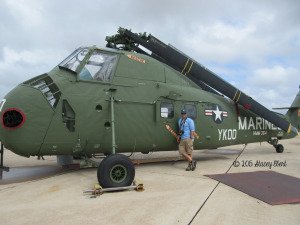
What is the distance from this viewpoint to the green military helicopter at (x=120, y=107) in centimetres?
702

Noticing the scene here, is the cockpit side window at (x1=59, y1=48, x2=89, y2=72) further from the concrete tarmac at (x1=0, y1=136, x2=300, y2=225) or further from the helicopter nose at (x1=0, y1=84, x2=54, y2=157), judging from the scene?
the concrete tarmac at (x1=0, y1=136, x2=300, y2=225)

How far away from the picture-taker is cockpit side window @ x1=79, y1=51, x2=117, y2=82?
798cm

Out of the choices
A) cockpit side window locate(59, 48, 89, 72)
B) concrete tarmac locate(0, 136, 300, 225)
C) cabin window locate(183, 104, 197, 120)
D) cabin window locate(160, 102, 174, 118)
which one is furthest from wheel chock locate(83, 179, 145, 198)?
cabin window locate(183, 104, 197, 120)

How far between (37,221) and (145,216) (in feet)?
5.04

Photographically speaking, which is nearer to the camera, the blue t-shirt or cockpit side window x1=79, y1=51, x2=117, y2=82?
cockpit side window x1=79, y1=51, x2=117, y2=82

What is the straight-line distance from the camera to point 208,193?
233 inches

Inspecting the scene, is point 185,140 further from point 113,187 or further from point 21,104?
point 21,104

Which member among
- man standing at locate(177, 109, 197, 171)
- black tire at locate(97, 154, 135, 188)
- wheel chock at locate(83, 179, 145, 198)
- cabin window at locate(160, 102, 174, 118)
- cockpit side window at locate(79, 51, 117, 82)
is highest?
cockpit side window at locate(79, 51, 117, 82)

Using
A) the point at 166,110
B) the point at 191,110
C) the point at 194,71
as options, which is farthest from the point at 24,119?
the point at 194,71

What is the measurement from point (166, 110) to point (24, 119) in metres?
4.01

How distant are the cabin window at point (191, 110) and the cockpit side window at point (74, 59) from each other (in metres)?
3.48

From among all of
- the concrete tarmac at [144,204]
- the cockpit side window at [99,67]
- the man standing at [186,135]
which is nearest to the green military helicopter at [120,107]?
the cockpit side window at [99,67]

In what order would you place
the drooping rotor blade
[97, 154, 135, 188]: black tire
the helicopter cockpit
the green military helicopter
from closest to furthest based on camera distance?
[97, 154, 135, 188]: black tire → the green military helicopter → the helicopter cockpit → the drooping rotor blade

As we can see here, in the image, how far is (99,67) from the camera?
8219 mm
